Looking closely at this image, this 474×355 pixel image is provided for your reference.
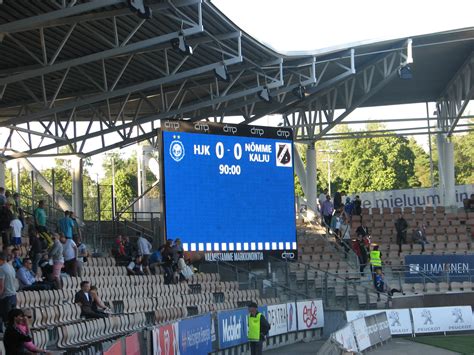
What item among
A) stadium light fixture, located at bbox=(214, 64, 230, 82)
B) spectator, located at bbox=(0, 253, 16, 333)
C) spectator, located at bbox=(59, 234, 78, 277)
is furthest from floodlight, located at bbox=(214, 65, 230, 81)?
spectator, located at bbox=(0, 253, 16, 333)

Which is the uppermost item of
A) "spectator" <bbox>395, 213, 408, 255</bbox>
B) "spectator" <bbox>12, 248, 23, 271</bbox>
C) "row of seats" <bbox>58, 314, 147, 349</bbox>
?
"spectator" <bbox>395, 213, 408, 255</bbox>

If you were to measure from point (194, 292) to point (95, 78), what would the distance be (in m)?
8.16

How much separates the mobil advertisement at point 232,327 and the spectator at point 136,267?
363 centimetres

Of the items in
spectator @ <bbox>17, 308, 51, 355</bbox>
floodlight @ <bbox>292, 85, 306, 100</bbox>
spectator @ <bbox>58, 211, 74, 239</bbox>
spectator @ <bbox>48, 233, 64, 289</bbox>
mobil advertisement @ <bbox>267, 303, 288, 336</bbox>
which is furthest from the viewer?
floodlight @ <bbox>292, 85, 306, 100</bbox>

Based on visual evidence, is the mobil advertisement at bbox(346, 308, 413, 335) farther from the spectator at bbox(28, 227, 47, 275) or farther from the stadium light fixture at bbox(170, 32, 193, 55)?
the spectator at bbox(28, 227, 47, 275)

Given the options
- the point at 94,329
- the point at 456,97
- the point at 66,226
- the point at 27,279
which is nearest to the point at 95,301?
the point at 27,279

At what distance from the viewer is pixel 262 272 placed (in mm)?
30656

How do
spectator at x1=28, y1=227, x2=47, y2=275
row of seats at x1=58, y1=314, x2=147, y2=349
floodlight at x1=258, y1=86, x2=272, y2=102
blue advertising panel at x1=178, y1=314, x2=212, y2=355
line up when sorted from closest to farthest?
row of seats at x1=58, y1=314, x2=147, y2=349
blue advertising panel at x1=178, y1=314, x2=212, y2=355
spectator at x1=28, y1=227, x2=47, y2=275
floodlight at x1=258, y1=86, x2=272, y2=102

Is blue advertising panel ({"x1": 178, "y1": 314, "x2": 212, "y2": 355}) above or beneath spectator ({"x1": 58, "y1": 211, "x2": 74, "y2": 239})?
beneath

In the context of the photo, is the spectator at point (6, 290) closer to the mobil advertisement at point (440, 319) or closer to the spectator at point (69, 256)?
the spectator at point (69, 256)

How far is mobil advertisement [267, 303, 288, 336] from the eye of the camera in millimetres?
26250

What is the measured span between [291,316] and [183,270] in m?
3.09

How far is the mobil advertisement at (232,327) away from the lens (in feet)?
73.5

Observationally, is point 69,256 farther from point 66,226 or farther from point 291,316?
point 291,316
